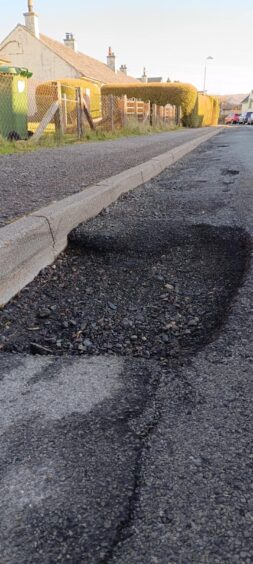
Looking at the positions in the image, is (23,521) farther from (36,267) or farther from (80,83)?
(80,83)

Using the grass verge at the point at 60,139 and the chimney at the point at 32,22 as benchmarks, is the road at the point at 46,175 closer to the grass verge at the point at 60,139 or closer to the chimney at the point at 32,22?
the grass verge at the point at 60,139

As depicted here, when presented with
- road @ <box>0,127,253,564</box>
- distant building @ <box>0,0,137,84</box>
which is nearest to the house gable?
distant building @ <box>0,0,137,84</box>

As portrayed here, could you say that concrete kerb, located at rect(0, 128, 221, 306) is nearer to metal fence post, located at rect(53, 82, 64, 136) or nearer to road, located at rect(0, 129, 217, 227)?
road, located at rect(0, 129, 217, 227)

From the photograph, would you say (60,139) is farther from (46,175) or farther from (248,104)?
(248,104)

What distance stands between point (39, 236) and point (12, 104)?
9.87 meters

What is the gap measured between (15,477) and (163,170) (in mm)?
6733

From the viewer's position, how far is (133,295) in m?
2.50

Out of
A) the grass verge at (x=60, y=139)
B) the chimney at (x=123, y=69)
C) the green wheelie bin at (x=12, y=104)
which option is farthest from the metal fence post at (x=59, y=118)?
the chimney at (x=123, y=69)

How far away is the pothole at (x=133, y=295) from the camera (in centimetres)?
198

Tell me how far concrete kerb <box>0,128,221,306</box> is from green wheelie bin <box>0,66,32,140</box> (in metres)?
7.93

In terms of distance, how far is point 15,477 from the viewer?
46.4 inches

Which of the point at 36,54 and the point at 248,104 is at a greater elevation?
the point at 36,54

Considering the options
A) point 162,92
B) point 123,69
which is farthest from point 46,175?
point 123,69

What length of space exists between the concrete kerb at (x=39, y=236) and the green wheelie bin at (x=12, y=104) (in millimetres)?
7929
